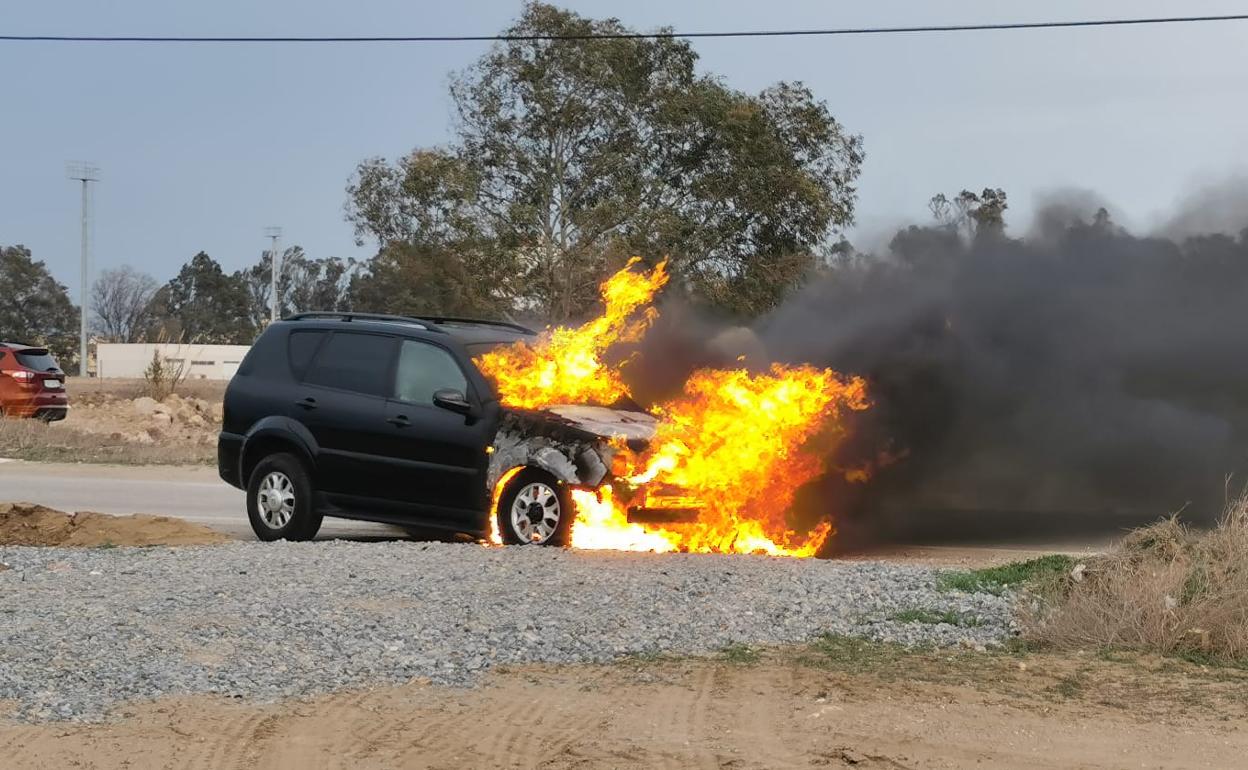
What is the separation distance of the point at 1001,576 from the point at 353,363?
563 cm

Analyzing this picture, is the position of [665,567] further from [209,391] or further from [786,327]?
[209,391]

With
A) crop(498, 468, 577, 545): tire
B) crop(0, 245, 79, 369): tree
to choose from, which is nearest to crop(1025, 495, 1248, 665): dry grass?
crop(498, 468, 577, 545): tire

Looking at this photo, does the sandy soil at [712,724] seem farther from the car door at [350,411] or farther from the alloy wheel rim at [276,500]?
the alloy wheel rim at [276,500]

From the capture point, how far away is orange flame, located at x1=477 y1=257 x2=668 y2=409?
11.9m

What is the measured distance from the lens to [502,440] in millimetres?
11492

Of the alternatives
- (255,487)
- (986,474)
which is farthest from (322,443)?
(986,474)

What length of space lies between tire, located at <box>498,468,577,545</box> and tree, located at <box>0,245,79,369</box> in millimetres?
82245

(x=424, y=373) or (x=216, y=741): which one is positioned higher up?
(x=424, y=373)

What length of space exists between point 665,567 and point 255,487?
4.48 meters

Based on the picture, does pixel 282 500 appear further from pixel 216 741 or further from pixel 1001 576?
pixel 216 741

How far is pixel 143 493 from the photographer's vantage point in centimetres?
1827

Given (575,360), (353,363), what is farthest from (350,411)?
(575,360)

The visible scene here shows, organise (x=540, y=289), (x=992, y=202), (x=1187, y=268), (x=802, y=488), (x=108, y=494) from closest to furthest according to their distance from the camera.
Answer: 1. (x=802, y=488)
2. (x=1187, y=268)
3. (x=108, y=494)
4. (x=992, y=202)
5. (x=540, y=289)

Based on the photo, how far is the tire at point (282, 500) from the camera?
483 inches
